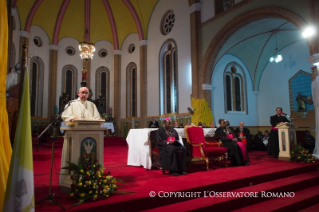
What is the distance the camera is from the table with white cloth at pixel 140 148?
5523mm

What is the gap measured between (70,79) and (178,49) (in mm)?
8364

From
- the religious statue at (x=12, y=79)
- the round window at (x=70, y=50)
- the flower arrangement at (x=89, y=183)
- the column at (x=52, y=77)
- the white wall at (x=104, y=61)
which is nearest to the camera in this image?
the flower arrangement at (x=89, y=183)

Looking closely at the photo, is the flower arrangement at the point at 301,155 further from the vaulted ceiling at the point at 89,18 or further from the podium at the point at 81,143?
the vaulted ceiling at the point at 89,18

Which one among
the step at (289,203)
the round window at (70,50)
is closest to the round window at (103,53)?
the round window at (70,50)

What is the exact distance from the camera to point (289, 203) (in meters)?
3.66

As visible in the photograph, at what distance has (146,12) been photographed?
49.6 feet

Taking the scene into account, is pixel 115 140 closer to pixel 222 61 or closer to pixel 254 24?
pixel 222 61

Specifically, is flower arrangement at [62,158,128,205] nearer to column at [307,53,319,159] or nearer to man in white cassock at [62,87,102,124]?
man in white cassock at [62,87,102,124]

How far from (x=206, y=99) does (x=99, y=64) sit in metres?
9.50

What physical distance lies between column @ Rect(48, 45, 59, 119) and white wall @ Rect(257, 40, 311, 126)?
1302 cm

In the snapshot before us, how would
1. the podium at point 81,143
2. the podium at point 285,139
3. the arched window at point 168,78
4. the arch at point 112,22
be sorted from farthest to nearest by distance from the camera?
the arch at point 112,22 < the arched window at point 168,78 < the podium at point 285,139 < the podium at point 81,143

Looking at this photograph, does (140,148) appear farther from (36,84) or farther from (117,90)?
(36,84)

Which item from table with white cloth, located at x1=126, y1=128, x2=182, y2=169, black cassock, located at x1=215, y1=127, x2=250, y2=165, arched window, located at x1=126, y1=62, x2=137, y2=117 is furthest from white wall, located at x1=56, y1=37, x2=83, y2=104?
black cassock, located at x1=215, y1=127, x2=250, y2=165

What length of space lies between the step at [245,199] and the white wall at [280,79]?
9173mm
